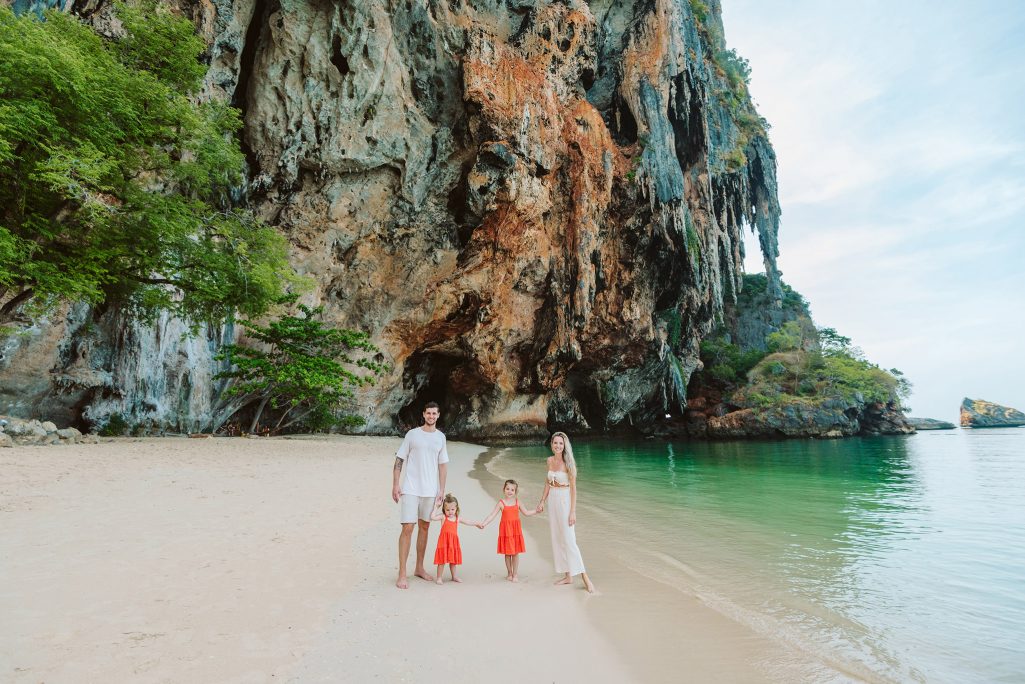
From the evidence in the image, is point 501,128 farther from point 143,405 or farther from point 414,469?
point 414,469

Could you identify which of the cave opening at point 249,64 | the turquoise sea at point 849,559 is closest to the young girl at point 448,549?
the turquoise sea at point 849,559

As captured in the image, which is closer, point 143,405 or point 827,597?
point 827,597

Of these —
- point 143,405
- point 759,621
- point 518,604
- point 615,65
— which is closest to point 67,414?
point 143,405

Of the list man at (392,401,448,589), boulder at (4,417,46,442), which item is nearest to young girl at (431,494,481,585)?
man at (392,401,448,589)

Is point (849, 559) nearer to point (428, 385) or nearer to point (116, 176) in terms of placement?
point (116, 176)

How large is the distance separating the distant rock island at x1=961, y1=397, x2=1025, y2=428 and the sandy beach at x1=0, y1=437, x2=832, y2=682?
89200 mm

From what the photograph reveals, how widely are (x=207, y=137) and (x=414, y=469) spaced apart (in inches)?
425

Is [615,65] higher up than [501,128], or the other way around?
[615,65]

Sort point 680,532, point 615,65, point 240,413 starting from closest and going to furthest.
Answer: point 680,532, point 240,413, point 615,65

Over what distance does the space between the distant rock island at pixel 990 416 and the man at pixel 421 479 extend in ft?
298

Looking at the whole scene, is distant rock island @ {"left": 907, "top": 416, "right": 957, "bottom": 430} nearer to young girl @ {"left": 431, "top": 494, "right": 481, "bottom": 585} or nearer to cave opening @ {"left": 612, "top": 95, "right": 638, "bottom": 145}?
cave opening @ {"left": 612, "top": 95, "right": 638, "bottom": 145}

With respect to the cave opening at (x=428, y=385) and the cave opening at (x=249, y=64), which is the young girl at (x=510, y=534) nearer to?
the cave opening at (x=249, y=64)

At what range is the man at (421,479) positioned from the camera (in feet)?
12.3

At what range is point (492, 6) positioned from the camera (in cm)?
2075
